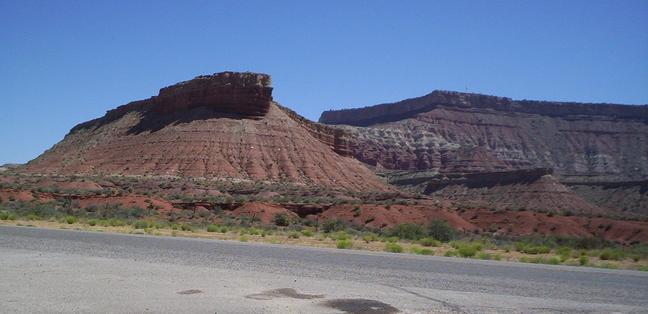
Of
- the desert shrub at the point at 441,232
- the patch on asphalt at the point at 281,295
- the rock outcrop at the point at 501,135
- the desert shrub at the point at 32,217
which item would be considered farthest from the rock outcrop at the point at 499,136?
the patch on asphalt at the point at 281,295

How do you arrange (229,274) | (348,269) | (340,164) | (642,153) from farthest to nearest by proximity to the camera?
(642,153)
(340,164)
(348,269)
(229,274)

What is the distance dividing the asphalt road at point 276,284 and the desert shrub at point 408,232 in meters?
16.4

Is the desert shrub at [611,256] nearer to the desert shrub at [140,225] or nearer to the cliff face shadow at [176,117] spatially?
the desert shrub at [140,225]

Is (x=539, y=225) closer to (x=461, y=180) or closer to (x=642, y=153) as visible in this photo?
(x=461, y=180)

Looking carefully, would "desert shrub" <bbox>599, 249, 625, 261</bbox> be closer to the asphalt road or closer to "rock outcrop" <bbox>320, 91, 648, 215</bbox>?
the asphalt road

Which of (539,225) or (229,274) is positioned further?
(539,225)

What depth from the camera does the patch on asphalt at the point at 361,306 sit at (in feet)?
33.4

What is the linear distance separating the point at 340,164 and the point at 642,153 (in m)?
82.5

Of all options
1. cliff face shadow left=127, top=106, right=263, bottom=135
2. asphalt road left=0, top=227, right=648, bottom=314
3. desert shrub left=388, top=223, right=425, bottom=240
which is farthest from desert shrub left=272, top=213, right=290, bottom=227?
cliff face shadow left=127, top=106, right=263, bottom=135

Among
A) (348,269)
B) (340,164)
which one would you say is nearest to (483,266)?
(348,269)

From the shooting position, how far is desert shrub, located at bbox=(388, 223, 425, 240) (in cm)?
3759

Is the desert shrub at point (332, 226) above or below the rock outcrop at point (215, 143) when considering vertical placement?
below

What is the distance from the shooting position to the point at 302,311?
9.98 m

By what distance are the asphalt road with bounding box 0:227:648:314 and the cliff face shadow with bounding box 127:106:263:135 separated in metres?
63.6
